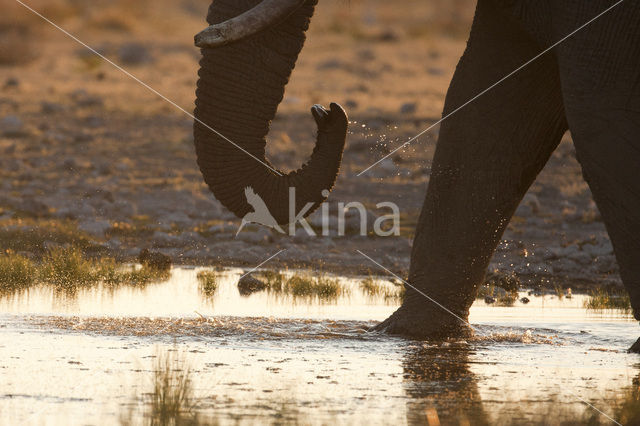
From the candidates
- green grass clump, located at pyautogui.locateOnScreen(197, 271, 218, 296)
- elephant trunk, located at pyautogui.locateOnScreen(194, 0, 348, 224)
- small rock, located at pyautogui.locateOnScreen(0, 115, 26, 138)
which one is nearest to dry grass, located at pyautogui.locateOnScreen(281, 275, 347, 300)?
green grass clump, located at pyautogui.locateOnScreen(197, 271, 218, 296)

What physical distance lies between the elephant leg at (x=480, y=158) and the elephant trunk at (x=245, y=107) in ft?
3.35

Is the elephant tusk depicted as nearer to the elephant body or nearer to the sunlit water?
the elephant body

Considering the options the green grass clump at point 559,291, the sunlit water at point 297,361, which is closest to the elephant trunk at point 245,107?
the sunlit water at point 297,361

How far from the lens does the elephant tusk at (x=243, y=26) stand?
20.0ft

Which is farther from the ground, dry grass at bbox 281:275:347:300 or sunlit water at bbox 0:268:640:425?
dry grass at bbox 281:275:347:300

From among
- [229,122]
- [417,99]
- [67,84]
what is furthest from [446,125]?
[67,84]

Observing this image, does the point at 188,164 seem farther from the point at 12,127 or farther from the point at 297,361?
the point at 297,361

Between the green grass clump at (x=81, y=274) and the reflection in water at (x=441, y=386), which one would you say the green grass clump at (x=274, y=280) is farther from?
the reflection in water at (x=441, y=386)

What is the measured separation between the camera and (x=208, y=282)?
10000 mm

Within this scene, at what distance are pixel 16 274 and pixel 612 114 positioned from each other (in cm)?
533

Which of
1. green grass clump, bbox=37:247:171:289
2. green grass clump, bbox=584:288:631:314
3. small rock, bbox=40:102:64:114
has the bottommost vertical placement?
green grass clump, bbox=584:288:631:314

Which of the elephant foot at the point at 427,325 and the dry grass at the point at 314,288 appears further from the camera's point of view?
the dry grass at the point at 314,288

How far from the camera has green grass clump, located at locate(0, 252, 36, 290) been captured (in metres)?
9.83

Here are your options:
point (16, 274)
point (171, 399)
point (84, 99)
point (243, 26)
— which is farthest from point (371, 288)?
point (84, 99)
